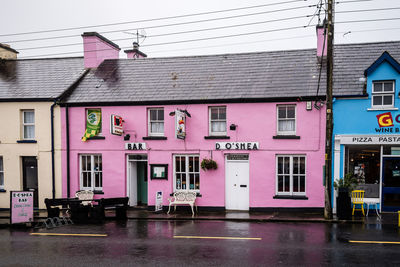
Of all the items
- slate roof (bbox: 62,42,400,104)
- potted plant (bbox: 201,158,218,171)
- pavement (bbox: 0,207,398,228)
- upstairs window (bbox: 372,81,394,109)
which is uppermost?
slate roof (bbox: 62,42,400,104)

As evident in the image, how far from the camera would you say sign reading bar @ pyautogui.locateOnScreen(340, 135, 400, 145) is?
15.4 m

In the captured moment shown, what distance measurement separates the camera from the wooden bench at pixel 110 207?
1533 centimetres

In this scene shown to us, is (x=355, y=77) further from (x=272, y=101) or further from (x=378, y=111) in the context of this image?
(x=272, y=101)

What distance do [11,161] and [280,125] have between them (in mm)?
13777

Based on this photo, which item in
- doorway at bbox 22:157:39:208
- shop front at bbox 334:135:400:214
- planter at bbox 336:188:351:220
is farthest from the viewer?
doorway at bbox 22:157:39:208

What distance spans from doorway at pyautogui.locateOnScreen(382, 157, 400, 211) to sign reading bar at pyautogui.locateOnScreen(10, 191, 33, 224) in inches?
593

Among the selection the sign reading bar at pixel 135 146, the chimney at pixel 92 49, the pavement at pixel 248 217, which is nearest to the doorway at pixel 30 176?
the pavement at pixel 248 217

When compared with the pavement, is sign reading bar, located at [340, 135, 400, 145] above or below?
above

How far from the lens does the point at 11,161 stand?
1891 centimetres

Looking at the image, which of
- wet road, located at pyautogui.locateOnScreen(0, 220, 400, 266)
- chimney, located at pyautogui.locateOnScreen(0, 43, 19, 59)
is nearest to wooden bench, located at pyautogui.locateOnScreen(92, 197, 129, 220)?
wet road, located at pyautogui.locateOnScreen(0, 220, 400, 266)

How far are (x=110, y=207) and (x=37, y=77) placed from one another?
31.9 ft

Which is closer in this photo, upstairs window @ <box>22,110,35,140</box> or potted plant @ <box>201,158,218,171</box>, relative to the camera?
potted plant @ <box>201,158,218,171</box>

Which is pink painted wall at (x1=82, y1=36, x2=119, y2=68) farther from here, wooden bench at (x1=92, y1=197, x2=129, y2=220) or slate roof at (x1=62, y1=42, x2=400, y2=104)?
wooden bench at (x1=92, y1=197, x2=129, y2=220)

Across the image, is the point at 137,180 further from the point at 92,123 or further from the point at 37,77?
the point at 37,77
